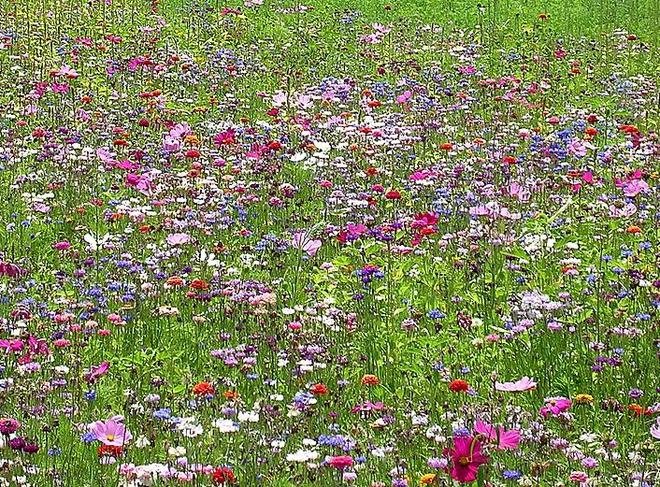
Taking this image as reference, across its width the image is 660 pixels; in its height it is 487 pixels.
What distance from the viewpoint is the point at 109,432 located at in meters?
Result: 3.82

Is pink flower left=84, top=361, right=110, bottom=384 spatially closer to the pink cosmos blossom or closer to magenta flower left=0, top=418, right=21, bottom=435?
magenta flower left=0, top=418, right=21, bottom=435

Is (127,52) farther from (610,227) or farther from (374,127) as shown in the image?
(610,227)

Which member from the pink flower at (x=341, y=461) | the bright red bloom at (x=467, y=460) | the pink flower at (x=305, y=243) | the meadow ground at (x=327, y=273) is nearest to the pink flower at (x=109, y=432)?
the meadow ground at (x=327, y=273)

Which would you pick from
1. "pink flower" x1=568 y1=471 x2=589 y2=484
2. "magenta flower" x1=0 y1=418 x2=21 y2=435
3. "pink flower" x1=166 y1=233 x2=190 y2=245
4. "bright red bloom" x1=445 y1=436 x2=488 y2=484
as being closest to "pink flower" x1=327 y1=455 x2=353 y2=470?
"bright red bloom" x1=445 y1=436 x2=488 y2=484

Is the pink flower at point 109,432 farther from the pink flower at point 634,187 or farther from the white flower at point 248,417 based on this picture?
the pink flower at point 634,187

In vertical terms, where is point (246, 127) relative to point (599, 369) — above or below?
below

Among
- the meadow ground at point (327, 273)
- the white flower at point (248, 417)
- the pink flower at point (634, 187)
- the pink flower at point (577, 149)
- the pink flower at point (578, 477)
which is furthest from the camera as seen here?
the pink flower at point (577, 149)

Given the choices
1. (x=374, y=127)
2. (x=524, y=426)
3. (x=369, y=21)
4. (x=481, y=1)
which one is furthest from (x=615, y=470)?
(x=481, y=1)

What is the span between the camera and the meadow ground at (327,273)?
4.06 meters

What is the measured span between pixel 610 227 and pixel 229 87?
4.98 meters

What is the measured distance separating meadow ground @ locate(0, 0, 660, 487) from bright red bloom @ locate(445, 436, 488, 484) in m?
0.01

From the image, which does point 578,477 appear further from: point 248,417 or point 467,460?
point 248,417

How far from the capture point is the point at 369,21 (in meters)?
13.8

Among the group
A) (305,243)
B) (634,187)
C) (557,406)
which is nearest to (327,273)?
(305,243)
